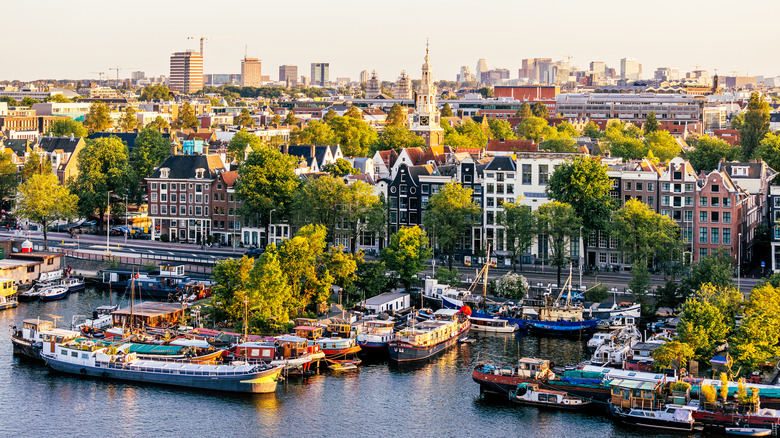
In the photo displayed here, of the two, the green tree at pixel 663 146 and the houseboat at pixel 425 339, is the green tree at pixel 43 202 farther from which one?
the green tree at pixel 663 146

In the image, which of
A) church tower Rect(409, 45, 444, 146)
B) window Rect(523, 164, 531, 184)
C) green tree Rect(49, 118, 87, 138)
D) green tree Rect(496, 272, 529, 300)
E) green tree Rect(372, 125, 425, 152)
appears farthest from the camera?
green tree Rect(49, 118, 87, 138)

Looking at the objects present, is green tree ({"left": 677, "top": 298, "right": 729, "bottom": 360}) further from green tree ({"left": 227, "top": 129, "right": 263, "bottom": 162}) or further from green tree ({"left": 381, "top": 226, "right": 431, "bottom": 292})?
green tree ({"left": 227, "top": 129, "right": 263, "bottom": 162})

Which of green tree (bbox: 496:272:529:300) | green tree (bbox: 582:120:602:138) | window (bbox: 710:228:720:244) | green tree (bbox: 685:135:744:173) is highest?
green tree (bbox: 582:120:602:138)

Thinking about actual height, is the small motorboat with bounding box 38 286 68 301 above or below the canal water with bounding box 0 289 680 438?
above

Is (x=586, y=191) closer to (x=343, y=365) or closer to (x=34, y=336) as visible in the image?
(x=343, y=365)

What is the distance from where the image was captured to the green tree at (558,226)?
79.6 metres

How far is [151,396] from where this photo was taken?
2244 inches

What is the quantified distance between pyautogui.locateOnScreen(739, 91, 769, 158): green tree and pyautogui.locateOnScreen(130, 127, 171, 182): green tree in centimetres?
6335

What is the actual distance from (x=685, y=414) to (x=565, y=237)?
31410 mm

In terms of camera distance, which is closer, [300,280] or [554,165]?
[300,280]

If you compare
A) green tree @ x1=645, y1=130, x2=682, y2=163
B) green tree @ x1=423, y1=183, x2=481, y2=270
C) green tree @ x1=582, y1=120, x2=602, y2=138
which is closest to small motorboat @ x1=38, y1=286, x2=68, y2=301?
green tree @ x1=423, y1=183, x2=481, y2=270

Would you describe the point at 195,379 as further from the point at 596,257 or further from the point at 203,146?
the point at 203,146

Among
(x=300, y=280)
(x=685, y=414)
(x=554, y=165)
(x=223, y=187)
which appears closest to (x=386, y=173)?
(x=223, y=187)

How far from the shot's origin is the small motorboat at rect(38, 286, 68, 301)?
79562 millimetres
